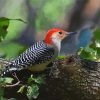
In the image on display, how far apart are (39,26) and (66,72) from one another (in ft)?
20.8

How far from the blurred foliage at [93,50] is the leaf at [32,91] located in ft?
2.26

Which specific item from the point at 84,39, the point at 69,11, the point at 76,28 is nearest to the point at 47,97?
the point at 84,39

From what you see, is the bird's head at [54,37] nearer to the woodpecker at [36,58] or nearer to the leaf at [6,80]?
the woodpecker at [36,58]

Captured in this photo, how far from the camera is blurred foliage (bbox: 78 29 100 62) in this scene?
546 cm

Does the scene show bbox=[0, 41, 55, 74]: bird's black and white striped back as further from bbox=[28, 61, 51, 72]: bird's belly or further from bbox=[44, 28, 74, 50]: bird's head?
bbox=[44, 28, 74, 50]: bird's head

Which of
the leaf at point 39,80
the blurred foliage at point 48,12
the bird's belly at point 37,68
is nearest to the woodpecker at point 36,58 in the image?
the bird's belly at point 37,68

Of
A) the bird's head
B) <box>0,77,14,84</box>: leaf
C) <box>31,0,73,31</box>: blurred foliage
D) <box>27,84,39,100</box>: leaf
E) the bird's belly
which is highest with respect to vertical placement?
<box>31,0,73,31</box>: blurred foliage

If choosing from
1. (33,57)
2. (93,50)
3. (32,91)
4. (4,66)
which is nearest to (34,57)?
(33,57)

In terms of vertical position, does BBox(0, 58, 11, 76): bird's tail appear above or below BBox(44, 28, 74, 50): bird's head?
below

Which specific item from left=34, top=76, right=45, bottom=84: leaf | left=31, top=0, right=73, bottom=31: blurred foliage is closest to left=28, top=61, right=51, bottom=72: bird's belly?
left=34, top=76, right=45, bottom=84: leaf

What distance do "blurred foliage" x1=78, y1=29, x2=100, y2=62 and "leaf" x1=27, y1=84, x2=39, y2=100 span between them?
0.69 m

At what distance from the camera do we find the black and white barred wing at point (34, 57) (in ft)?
17.0

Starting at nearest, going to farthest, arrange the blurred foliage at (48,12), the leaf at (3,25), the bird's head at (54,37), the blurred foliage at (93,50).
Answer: the leaf at (3,25) → the blurred foliage at (93,50) → the bird's head at (54,37) → the blurred foliage at (48,12)

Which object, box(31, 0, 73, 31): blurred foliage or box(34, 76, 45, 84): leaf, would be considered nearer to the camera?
box(34, 76, 45, 84): leaf
